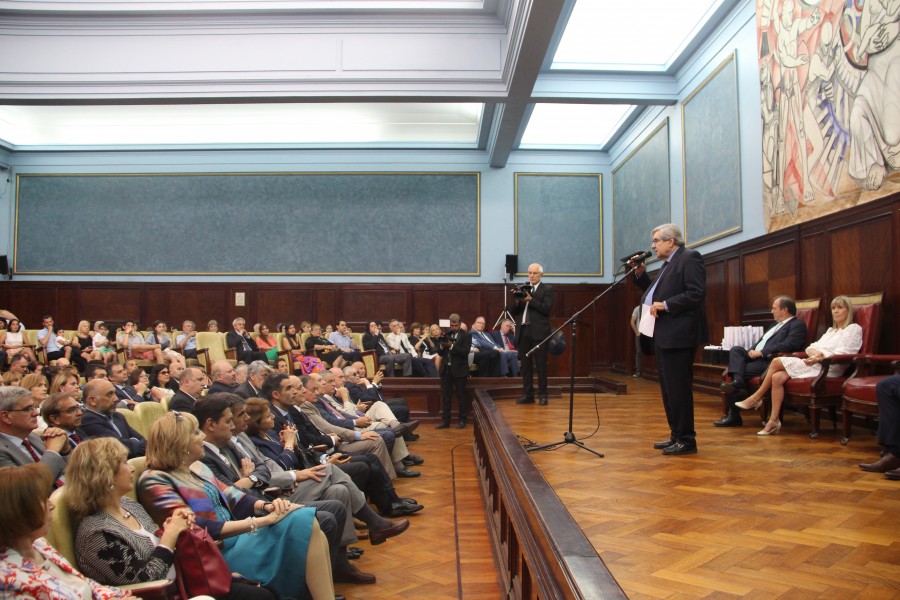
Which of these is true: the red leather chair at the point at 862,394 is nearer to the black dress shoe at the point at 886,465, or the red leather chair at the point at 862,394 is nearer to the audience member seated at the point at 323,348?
the black dress shoe at the point at 886,465

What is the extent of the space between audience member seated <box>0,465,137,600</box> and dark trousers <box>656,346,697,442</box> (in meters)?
2.67

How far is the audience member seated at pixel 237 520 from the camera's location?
2332 mm

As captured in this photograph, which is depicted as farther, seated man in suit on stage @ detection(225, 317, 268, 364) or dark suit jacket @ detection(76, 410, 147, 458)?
seated man in suit on stage @ detection(225, 317, 268, 364)

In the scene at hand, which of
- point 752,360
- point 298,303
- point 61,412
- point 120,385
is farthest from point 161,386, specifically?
point 298,303

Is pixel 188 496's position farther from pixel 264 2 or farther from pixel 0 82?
pixel 0 82

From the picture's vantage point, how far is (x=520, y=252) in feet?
37.4

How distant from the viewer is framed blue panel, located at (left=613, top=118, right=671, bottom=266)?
900 cm

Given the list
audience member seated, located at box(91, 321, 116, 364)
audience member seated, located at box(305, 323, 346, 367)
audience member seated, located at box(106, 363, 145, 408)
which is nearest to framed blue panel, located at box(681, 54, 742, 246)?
audience member seated, located at box(305, 323, 346, 367)

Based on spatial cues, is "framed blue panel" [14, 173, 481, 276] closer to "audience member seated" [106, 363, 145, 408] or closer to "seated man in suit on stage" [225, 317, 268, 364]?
"seated man in suit on stage" [225, 317, 268, 364]

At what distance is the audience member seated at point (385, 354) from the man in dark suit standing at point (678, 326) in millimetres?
5611

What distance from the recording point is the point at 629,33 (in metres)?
7.58

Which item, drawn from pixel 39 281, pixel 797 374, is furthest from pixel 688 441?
pixel 39 281

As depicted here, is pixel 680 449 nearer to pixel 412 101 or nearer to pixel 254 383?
pixel 254 383

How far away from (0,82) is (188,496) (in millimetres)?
7424
